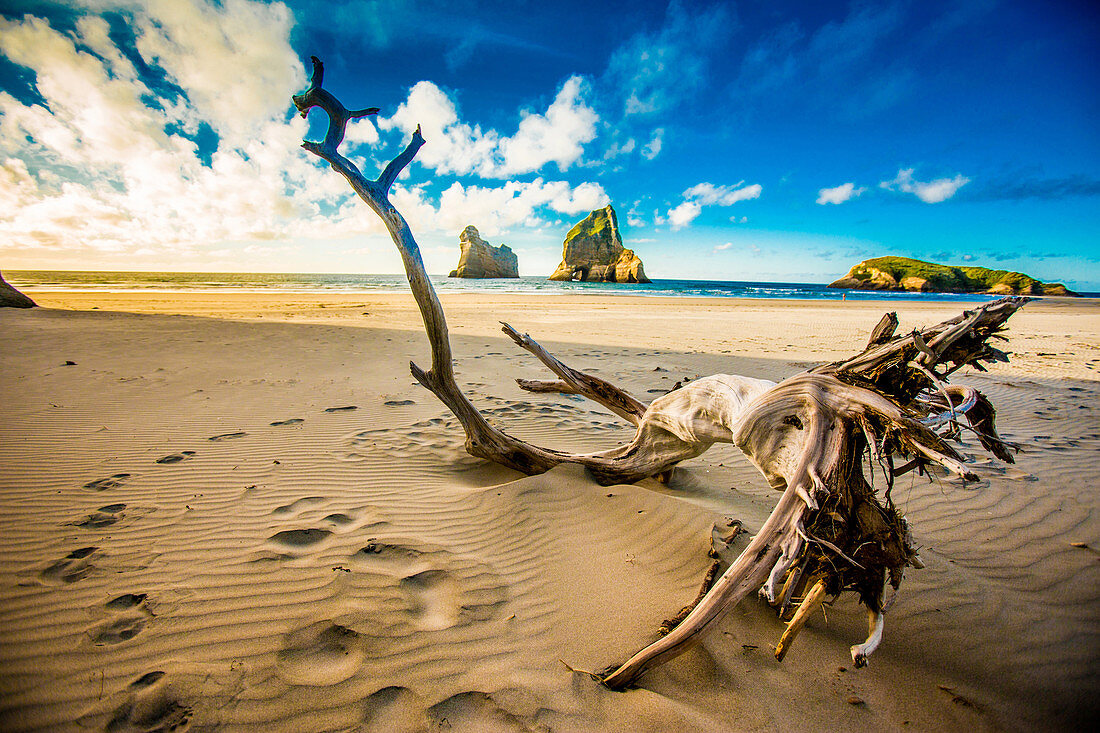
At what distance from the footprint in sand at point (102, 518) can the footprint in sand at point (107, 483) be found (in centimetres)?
36

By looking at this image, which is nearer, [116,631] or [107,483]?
[116,631]

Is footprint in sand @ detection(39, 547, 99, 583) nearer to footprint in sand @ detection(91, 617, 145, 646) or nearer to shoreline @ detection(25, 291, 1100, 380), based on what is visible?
footprint in sand @ detection(91, 617, 145, 646)

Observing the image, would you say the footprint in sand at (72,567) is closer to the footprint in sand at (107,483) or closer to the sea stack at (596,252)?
the footprint in sand at (107,483)

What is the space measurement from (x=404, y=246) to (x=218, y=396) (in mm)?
4051

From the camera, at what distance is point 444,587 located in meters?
2.34

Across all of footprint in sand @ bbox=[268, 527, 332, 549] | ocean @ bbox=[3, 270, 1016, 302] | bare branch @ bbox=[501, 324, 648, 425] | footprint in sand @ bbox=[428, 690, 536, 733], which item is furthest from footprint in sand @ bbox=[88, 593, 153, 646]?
ocean @ bbox=[3, 270, 1016, 302]

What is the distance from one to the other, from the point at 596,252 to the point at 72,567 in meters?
77.6

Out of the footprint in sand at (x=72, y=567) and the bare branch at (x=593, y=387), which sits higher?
the bare branch at (x=593, y=387)

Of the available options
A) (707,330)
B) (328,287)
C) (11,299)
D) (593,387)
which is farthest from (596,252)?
(593,387)

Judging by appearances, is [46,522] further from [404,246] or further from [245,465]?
[404,246]

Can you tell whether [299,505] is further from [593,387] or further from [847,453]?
[847,453]

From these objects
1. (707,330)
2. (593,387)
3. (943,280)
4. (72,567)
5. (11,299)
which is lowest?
(72,567)

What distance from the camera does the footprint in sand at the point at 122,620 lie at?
6.26 ft

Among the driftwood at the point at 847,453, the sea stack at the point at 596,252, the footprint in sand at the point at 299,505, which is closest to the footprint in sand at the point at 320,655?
the driftwood at the point at 847,453
